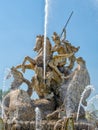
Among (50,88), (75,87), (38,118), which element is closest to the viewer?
(38,118)

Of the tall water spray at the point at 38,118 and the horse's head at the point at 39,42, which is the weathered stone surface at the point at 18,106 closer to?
the tall water spray at the point at 38,118

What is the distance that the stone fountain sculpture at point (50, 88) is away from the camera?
16297 mm

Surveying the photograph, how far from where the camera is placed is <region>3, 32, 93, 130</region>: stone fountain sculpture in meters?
16.3

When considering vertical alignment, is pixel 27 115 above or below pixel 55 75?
below

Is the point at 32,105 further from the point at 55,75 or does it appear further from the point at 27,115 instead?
the point at 55,75

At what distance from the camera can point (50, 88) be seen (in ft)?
60.2

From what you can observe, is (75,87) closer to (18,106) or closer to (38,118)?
(38,118)

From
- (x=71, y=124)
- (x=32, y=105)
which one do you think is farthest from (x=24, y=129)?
(x=71, y=124)

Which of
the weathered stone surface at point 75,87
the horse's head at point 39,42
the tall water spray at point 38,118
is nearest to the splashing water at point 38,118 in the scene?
the tall water spray at point 38,118

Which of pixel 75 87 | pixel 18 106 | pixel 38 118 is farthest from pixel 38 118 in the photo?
pixel 75 87

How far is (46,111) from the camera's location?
680 inches

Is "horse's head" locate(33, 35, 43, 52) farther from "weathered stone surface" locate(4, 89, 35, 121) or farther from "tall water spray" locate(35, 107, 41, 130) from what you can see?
"tall water spray" locate(35, 107, 41, 130)

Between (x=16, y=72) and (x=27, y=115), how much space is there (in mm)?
2802

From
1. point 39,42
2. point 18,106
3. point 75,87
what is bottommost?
point 18,106
